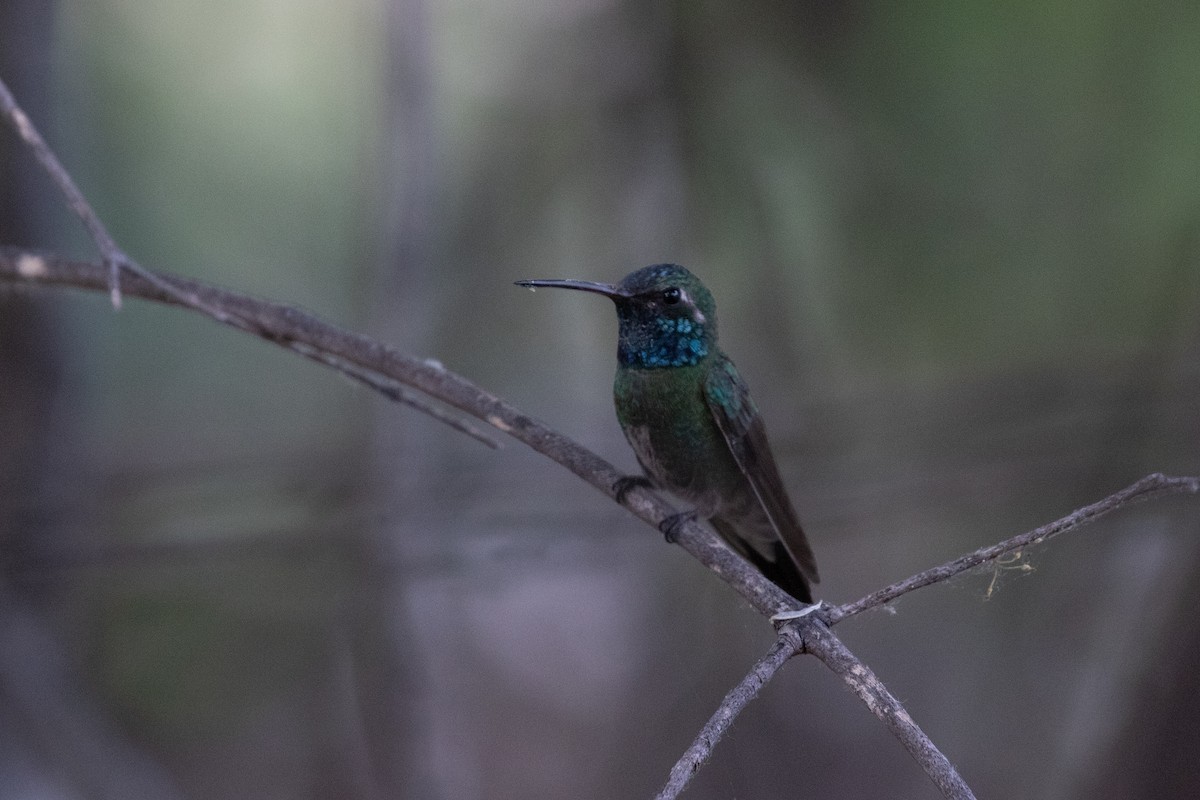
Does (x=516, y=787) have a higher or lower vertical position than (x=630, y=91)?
lower

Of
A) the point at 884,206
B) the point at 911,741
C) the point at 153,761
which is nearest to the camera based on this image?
the point at 911,741

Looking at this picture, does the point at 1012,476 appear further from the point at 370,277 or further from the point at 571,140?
the point at 370,277

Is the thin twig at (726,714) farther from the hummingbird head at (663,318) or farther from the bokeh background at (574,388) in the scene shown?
the bokeh background at (574,388)

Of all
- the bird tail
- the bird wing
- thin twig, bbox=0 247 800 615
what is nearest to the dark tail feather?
the bird tail

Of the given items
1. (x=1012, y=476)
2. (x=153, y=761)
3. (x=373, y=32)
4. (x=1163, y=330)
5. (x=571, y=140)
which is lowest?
(x=153, y=761)

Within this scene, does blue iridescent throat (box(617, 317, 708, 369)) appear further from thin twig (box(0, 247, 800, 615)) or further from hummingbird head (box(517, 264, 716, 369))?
thin twig (box(0, 247, 800, 615))

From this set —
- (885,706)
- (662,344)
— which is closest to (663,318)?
(662,344)

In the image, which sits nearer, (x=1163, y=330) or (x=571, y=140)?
(x=1163, y=330)

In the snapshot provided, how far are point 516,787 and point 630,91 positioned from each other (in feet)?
10.1

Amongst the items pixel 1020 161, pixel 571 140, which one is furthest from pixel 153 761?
pixel 1020 161

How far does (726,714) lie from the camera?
4.48 ft

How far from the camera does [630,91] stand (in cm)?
490

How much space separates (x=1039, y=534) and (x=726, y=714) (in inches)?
17.9

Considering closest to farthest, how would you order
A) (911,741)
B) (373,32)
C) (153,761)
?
1. (911,741)
2. (153,761)
3. (373,32)
